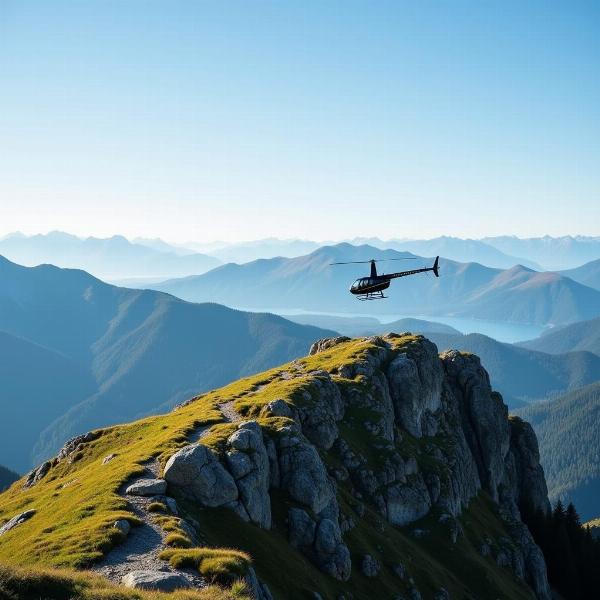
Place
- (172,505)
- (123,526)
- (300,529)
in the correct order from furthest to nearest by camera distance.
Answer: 1. (300,529)
2. (172,505)
3. (123,526)

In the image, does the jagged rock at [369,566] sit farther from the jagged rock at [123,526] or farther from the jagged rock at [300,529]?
the jagged rock at [123,526]

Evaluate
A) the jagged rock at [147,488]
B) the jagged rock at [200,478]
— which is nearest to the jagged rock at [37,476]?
the jagged rock at [147,488]

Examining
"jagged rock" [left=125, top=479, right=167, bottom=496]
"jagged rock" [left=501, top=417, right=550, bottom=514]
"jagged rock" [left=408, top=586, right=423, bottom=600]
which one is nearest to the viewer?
"jagged rock" [left=125, top=479, right=167, bottom=496]

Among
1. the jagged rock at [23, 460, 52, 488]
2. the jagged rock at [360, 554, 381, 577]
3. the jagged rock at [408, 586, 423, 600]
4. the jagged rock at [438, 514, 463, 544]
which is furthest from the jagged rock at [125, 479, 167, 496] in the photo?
the jagged rock at [438, 514, 463, 544]

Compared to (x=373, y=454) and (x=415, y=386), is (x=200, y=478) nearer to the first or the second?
(x=373, y=454)

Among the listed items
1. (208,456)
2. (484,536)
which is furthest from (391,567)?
(484,536)

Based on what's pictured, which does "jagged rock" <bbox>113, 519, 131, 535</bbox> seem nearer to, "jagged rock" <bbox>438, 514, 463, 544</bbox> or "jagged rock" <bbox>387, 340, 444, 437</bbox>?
"jagged rock" <bbox>438, 514, 463, 544</bbox>

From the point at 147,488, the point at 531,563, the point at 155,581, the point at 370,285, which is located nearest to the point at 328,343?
the point at 370,285
